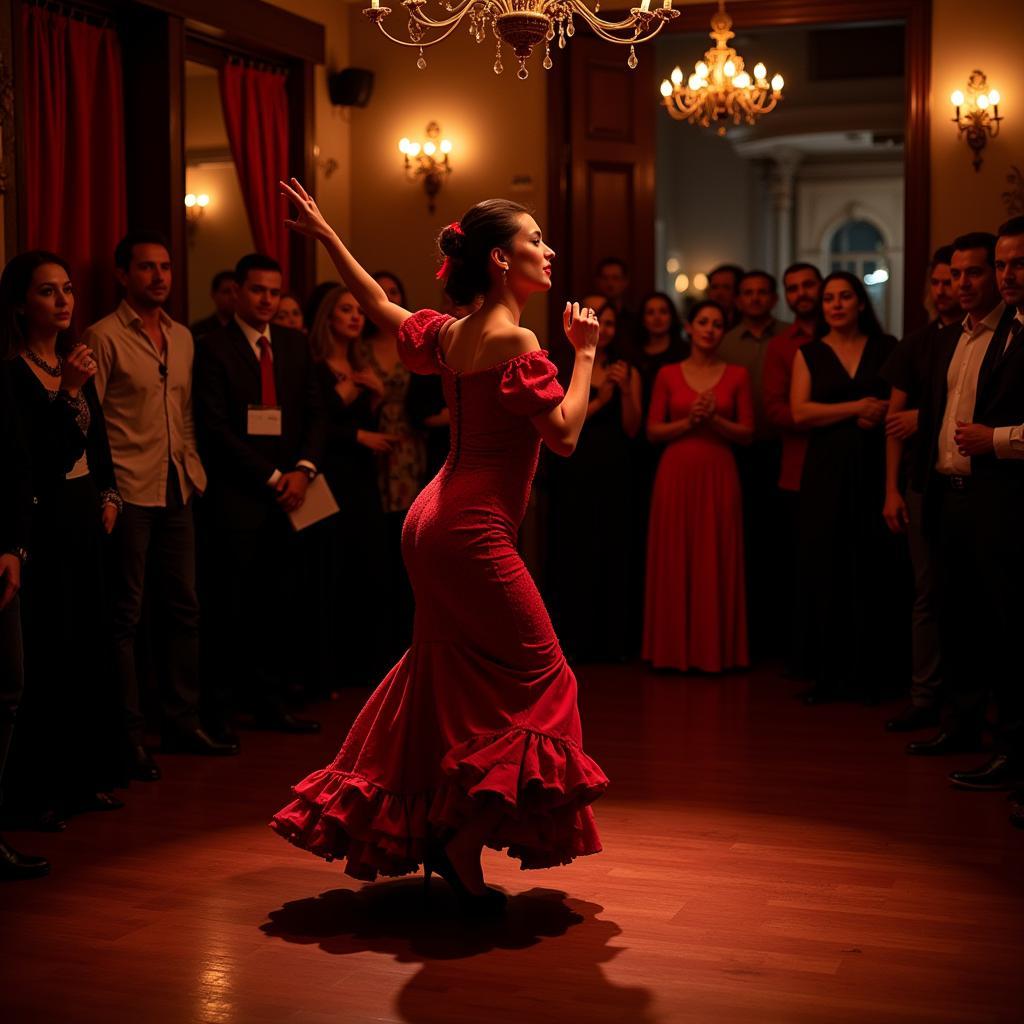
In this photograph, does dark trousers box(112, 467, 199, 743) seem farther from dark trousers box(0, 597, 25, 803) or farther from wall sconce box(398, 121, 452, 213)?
wall sconce box(398, 121, 452, 213)

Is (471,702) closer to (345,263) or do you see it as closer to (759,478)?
(345,263)

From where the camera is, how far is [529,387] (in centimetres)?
300

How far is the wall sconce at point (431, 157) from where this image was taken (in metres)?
7.58

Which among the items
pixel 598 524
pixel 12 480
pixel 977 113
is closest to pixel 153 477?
pixel 12 480

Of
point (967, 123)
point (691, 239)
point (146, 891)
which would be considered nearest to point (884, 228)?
point (691, 239)

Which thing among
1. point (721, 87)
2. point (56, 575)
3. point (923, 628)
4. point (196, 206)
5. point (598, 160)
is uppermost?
point (721, 87)

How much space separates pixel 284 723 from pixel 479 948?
7.50 feet

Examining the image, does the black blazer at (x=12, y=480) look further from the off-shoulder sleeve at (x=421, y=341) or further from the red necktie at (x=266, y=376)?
the red necktie at (x=266, y=376)

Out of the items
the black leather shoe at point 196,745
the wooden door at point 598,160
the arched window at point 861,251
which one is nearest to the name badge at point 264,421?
the black leather shoe at point 196,745

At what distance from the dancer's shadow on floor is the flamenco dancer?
130 millimetres

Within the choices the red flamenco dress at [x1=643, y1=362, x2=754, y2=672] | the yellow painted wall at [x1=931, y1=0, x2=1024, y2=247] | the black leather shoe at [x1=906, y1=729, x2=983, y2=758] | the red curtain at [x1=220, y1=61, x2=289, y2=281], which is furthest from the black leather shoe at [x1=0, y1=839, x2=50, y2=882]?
the yellow painted wall at [x1=931, y1=0, x2=1024, y2=247]

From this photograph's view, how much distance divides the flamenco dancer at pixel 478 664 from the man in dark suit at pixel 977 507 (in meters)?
1.68

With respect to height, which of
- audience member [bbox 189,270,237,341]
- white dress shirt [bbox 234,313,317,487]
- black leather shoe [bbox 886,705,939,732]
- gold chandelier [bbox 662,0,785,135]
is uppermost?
gold chandelier [bbox 662,0,785,135]

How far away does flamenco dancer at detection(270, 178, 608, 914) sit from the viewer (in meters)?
3.05
